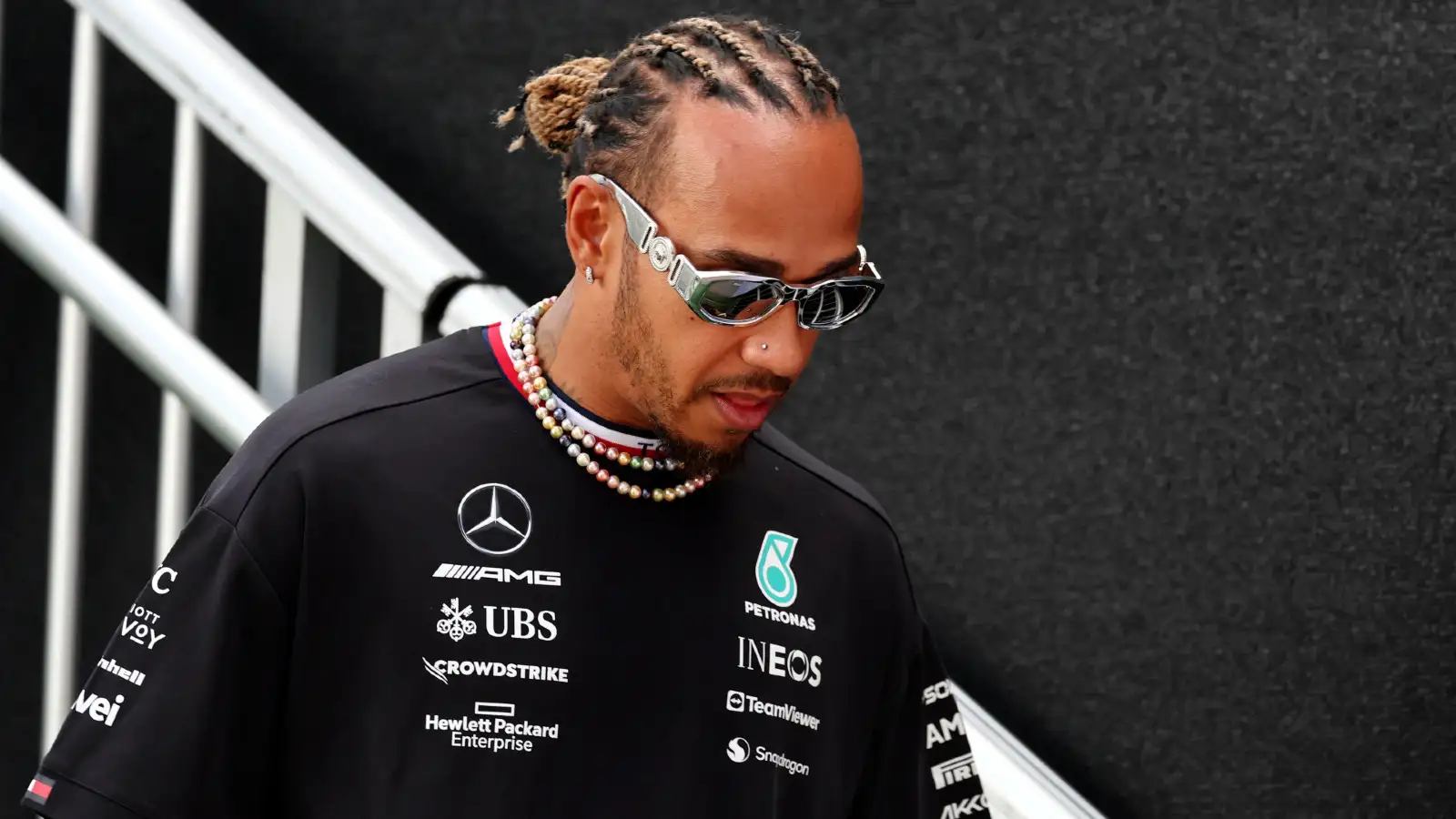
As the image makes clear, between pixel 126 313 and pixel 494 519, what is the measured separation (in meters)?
0.70

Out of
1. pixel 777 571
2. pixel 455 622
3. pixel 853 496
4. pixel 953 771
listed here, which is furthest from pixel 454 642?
pixel 953 771

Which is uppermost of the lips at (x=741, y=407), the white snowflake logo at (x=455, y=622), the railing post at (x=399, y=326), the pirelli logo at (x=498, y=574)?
the railing post at (x=399, y=326)

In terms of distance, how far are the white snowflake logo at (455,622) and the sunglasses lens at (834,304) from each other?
0.92 ft

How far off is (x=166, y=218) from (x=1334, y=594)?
4.57 feet

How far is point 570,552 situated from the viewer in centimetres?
108

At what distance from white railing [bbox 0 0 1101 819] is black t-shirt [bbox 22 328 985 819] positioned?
0.48 metres

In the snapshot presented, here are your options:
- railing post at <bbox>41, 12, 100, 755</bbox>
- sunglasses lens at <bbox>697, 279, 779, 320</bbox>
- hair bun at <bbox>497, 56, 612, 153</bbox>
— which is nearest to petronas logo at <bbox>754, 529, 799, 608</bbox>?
sunglasses lens at <bbox>697, 279, 779, 320</bbox>

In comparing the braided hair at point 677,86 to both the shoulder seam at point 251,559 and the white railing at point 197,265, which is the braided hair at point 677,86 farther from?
the white railing at point 197,265

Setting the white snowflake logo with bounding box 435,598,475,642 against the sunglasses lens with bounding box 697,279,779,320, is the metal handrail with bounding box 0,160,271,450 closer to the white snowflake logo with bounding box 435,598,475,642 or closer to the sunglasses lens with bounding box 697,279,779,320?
the white snowflake logo with bounding box 435,598,475,642

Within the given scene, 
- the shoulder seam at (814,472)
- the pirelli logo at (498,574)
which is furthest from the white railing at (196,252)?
the pirelli logo at (498,574)

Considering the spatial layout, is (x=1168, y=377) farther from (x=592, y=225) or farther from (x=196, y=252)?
(x=196, y=252)

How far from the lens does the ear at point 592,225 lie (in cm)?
107

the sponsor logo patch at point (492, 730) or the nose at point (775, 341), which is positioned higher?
the nose at point (775, 341)

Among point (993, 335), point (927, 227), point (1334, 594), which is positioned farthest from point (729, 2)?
point (1334, 594)
